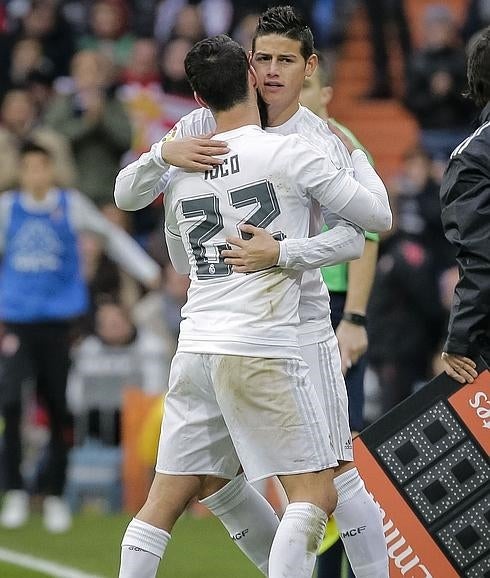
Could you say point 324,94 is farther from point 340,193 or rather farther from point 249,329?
point 249,329

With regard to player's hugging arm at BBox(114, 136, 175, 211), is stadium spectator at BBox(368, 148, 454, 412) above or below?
below

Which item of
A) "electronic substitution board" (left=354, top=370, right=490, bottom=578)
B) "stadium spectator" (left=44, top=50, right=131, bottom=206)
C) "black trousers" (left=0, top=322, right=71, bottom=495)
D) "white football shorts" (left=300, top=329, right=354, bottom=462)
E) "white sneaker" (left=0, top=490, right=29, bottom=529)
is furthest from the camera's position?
"stadium spectator" (left=44, top=50, right=131, bottom=206)

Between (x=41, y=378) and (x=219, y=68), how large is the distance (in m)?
5.13

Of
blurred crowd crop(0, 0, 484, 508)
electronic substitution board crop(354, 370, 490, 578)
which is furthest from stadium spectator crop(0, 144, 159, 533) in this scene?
electronic substitution board crop(354, 370, 490, 578)

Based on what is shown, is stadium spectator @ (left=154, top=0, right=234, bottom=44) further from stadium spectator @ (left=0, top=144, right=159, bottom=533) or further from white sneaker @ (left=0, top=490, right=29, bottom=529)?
white sneaker @ (left=0, top=490, right=29, bottom=529)

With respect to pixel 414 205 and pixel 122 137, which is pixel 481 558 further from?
pixel 122 137

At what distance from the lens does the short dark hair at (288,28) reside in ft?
18.8

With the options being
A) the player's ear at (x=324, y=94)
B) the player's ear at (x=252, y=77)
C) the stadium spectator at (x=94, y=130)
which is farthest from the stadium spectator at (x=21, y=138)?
the player's ear at (x=252, y=77)

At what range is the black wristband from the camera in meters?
6.69

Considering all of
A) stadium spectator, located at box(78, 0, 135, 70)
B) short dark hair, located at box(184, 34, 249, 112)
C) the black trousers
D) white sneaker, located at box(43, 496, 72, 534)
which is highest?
short dark hair, located at box(184, 34, 249, 112)

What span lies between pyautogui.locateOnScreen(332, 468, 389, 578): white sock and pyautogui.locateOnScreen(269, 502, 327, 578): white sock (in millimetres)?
400

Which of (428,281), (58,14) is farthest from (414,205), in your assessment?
(58,14)

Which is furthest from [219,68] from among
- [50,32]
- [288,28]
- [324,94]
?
[50,32]

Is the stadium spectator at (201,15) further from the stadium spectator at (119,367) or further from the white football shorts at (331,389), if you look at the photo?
the white football shorts at (331,389)
